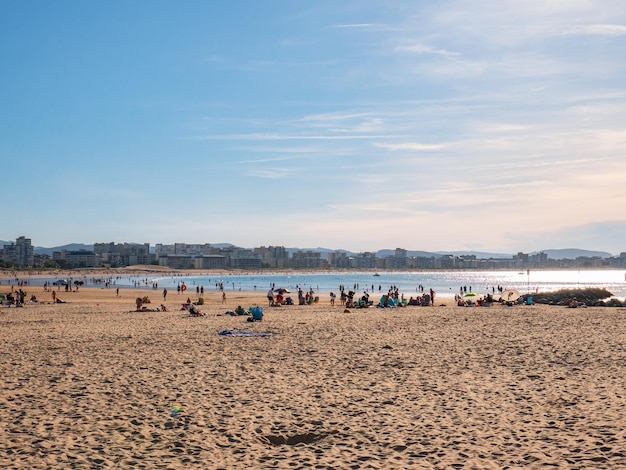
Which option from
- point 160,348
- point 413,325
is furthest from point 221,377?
point 413,325

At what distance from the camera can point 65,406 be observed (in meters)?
8.69

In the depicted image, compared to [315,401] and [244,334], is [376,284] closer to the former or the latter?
[244,334]

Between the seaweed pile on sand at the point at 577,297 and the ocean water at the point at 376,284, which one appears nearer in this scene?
the seaweed pile on sand at the point at 577,297

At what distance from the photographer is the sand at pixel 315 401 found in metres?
6.62

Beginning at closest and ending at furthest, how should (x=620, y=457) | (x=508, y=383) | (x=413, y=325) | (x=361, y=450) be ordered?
(x=620, y=457), (x=361, y=450), (x=508, y=383), (x=413, y=325)

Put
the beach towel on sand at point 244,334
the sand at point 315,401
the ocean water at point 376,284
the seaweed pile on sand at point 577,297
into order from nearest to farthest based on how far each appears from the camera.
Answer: the sand at point 315,401 < the beach towel on sand at point 244,334 < the seaweed pile on sand at point 577,297 < the ocean water at point 376,284

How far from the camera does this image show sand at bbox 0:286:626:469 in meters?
6.62

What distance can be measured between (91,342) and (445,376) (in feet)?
34.1

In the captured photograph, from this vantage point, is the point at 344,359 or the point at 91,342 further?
the point at 91,342

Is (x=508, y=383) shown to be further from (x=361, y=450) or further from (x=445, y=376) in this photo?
(x=361, y=450)

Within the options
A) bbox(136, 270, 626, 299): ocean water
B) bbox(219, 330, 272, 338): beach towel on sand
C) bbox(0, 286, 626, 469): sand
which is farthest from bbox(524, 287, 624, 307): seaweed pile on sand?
bbox(219, 330, 272, 338): beach towel on sand

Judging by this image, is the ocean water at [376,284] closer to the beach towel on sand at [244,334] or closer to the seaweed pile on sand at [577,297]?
the seaweed pile on sand at [577,297]

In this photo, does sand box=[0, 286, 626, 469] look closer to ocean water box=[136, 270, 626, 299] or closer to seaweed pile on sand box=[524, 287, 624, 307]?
seaweed pile on sand box=[524, 287, 624, 307]

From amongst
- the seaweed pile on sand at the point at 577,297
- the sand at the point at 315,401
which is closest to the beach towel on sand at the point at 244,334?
the sand at the point at 315,401
